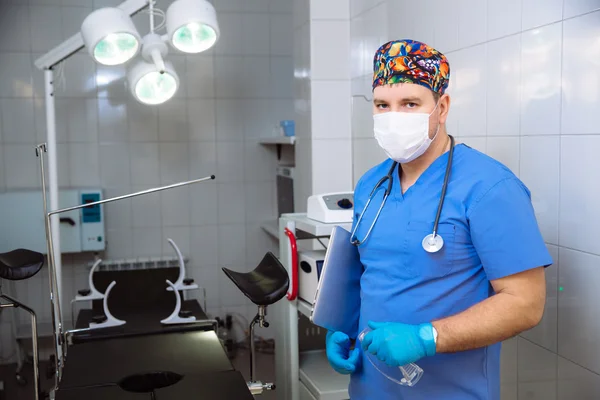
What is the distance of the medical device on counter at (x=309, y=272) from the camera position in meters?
2.32

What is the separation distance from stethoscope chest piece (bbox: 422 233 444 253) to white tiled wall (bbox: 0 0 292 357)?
3097 millimetres

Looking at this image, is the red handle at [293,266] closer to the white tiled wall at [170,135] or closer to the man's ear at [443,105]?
the man's ear at [443,105]

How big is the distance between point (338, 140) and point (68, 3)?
2.08m

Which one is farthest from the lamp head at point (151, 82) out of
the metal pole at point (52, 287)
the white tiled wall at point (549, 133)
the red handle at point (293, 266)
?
the white tiled wall at point (549, 133)

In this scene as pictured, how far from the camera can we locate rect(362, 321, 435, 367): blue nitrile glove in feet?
4.11

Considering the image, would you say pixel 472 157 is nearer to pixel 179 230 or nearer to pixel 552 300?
pixel 552 300

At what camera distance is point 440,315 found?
1.39m

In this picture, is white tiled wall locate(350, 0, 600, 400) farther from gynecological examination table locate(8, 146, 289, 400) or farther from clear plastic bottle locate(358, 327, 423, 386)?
gynecological examination table locate(8, 146, 289, 400)

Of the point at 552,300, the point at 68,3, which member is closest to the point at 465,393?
the point at 552,300

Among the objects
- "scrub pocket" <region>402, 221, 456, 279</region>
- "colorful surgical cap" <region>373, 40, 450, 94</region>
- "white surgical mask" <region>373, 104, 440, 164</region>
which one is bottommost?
"scrub pocket" <region>402, 221, 456, 279</region>

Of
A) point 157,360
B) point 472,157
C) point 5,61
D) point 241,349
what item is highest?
point 5,61

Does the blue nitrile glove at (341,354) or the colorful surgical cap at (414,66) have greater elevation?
the colorful surgical cap at (414,66)

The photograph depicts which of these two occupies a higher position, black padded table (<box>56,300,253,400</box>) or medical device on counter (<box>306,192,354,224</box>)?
medical device on counter (<box>306,192,354,224</box>)

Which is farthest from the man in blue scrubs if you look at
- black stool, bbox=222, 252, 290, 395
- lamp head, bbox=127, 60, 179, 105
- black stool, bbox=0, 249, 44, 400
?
lamp head, bbox=127, 60, 179, 105
